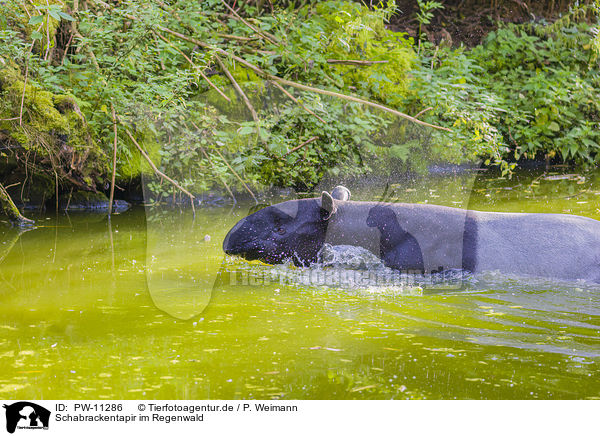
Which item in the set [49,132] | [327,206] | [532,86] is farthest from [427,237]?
[532,86]

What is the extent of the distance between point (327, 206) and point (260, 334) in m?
1.95

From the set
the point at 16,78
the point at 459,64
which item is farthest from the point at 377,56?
the point at 16,78

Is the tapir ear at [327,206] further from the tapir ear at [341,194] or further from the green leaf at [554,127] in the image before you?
the green leaf at [554,127]

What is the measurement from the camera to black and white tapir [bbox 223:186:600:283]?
6.00 metres

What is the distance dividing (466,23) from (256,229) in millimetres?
13462

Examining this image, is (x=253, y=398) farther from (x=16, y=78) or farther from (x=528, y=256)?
(x=16, y=78)

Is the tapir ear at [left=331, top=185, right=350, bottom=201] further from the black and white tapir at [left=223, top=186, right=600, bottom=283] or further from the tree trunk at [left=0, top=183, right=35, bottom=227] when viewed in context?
the tree trunk at [left=0, top=183, right=35, bottom=227]

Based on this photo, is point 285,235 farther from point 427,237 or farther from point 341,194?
point 427,237

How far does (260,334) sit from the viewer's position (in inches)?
180

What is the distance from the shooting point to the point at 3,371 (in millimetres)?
3936

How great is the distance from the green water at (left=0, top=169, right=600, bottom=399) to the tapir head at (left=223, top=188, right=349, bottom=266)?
0.20 metres
